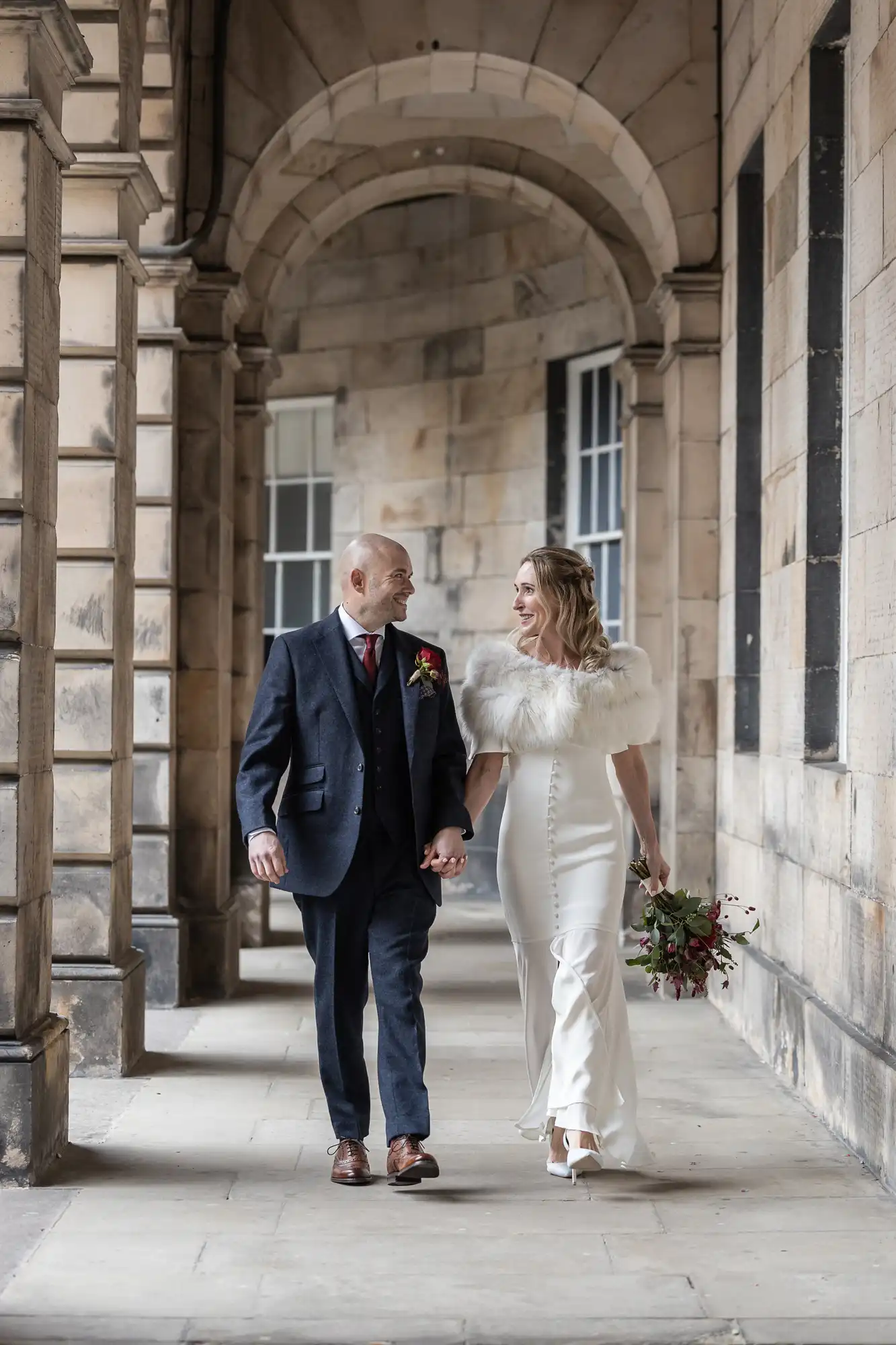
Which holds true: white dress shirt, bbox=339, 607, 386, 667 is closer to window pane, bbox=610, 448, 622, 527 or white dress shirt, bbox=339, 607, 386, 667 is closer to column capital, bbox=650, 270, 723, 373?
column capital, bbox=650, 270, 723, 373

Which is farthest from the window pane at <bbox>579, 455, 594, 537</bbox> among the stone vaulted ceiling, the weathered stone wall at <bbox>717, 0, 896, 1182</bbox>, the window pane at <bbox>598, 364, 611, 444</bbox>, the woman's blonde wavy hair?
the woman's blonde wavy hair

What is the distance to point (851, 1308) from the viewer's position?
3844 mm

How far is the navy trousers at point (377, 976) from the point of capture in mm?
4785

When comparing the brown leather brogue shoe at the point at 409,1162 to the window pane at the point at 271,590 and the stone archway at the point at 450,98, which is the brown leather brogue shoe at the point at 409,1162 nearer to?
the stone archway at the point at 450,98

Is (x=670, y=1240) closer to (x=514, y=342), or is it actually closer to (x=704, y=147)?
(x=704, y=147)

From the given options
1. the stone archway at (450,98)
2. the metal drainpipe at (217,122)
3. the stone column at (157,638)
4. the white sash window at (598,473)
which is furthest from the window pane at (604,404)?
the stone column at (157,638)

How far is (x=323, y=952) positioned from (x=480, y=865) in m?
9.39

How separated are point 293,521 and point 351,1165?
10699 millimetres

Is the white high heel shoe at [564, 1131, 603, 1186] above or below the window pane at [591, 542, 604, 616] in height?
below

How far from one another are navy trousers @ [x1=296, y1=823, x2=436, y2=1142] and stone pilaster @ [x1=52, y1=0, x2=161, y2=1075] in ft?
6.06

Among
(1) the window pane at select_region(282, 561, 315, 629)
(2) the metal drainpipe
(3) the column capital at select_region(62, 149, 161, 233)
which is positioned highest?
(2) the metal drainpipe

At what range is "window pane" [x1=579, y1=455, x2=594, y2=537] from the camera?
13.6 metres

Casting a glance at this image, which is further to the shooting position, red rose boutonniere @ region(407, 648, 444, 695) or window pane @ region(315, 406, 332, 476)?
window pane @ region(315, 406, 332, 476)

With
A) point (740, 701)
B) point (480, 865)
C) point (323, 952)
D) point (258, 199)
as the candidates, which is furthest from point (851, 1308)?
point (480, 865)
